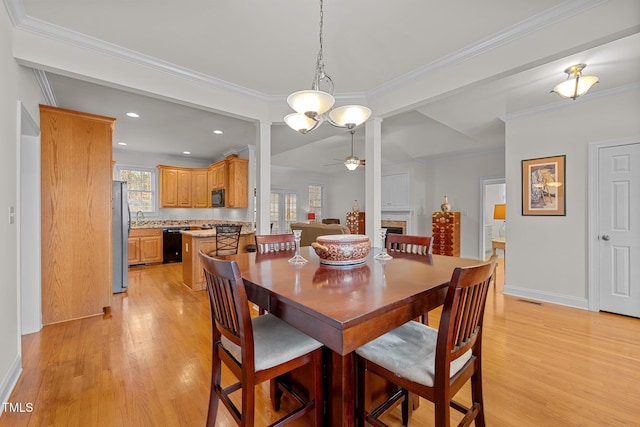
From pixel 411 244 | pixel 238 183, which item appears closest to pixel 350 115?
pixel 411 244

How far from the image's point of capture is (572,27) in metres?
1.94

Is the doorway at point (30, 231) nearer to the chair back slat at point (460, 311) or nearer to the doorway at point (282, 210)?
the chair back slat at point (460, 311)

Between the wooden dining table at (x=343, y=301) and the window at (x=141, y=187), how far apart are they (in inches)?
234

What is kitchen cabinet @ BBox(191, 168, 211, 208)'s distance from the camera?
6.70 m

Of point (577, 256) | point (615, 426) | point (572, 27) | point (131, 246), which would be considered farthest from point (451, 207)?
point (131, 246)

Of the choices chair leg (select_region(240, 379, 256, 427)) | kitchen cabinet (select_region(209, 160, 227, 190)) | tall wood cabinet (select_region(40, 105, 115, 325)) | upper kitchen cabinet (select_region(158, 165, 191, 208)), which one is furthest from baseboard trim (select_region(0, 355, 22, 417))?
upper kitchen cabinet (select_region(158, 165, 191, 208))

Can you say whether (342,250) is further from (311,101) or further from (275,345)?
(311,101)

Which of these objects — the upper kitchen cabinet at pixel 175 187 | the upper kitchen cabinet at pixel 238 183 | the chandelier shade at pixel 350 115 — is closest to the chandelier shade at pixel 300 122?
the chandelier shade at pixel 350 115

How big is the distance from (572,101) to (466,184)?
326 cm

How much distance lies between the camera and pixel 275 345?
128 cm

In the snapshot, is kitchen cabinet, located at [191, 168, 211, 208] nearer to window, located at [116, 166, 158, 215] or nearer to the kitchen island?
window, located at [116, 166, 158, 215]

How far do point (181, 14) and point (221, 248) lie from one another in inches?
112

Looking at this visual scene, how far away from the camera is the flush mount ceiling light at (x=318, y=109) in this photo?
1.77 meters

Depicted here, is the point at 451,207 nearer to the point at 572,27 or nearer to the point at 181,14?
the point at 572,27
